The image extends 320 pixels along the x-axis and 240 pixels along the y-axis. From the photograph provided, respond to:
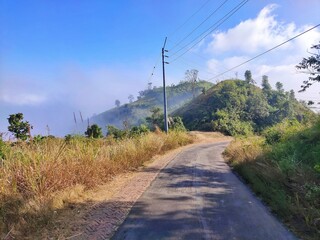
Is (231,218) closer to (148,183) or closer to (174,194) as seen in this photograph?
(174,194)

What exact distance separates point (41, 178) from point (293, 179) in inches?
225

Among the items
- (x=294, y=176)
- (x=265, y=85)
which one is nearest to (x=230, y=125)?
(x=265, y=85)

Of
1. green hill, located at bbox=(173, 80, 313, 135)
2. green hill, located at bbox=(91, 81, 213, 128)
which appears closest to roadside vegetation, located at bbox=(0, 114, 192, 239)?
green hill, located at bbox=(173, 80, 313, 135)

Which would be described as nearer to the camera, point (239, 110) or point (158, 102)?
point (239, 110)

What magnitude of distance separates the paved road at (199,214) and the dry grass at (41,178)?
1532 millimetres

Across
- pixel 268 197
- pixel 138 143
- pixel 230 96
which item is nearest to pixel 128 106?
pixel 230 96

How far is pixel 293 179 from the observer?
7160 mm

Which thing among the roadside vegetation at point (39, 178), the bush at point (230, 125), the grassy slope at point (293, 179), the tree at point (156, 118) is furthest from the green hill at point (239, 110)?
the roadside vegetation at point (39, 178)

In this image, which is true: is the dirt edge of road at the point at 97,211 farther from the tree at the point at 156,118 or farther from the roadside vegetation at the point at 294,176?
the tree at the point at 156,118

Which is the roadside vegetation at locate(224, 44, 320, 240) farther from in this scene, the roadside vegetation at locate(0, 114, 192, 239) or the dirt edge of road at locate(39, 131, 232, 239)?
the roadside vegetation at locate(0, 114, 192, 239)

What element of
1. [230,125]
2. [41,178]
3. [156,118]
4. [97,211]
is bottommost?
[97,211]

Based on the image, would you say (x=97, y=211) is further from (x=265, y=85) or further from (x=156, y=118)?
(x=265, y=85)

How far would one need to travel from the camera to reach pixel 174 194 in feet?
26.1

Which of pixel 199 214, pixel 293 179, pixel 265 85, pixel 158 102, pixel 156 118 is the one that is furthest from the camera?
pixel 158 102
